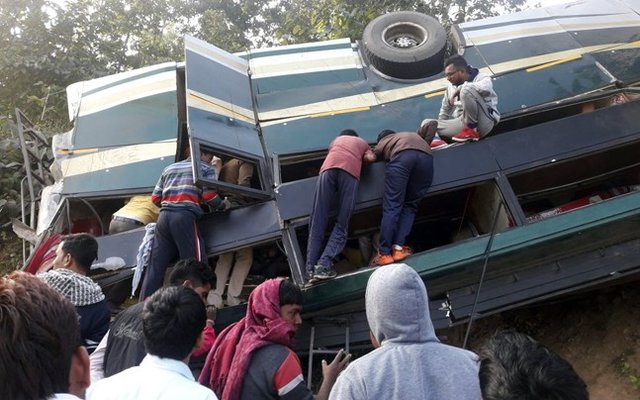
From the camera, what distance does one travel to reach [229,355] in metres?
2.28

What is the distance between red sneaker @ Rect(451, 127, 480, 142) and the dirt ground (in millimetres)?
1473

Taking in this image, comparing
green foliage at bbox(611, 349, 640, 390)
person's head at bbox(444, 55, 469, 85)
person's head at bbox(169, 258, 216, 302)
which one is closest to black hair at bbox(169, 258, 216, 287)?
person's head at bbox(169, 258, 216, 302)

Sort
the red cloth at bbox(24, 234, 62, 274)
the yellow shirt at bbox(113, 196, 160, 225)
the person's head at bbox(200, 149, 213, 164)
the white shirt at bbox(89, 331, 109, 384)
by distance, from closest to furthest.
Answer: the white shirt at bbox(89, 331, 109, 384) < the person's head at bbox(200, 149, 213, 164) < the red cloth at bbox(24, 234, 62, 274) < the yellow shirt at bbox(113, 196, 160, 225)

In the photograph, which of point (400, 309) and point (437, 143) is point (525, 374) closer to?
point (400, 309)

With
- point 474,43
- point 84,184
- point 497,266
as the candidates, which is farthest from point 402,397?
point 474,43

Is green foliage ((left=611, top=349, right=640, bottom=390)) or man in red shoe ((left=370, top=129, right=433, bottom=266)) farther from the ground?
man in red shoe ((left=370, top=129, right=433, bottom=266))

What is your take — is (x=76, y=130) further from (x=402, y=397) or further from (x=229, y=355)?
(x=402, y=397)

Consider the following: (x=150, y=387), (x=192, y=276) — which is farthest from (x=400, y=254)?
(x=150, y=387)

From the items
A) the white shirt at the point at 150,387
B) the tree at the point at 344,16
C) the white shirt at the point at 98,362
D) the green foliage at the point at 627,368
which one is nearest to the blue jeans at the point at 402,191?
the green foliage at the point at 627,368

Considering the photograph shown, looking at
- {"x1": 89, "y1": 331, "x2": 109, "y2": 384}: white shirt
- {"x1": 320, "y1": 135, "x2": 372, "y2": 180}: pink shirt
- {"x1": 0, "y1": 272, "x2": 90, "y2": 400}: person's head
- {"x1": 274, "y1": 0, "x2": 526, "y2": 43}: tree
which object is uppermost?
{"x1": 0, "y1": 272, "x2": 90, "y2": 400}: person's head

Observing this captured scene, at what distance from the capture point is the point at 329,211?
3.76m

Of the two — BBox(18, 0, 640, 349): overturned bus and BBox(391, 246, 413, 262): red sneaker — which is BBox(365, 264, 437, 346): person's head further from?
BBox(391, 246, 413, 262): red sneaker

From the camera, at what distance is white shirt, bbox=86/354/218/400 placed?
4.93 ft

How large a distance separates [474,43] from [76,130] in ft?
13.0
